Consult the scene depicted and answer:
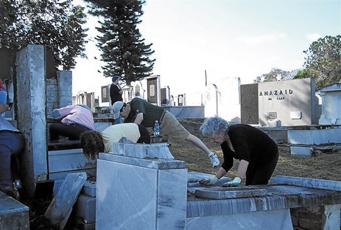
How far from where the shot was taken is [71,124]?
509cm

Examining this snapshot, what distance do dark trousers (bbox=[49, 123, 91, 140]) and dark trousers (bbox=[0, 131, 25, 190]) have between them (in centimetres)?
71

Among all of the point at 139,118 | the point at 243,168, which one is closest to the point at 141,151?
the point at 243,168

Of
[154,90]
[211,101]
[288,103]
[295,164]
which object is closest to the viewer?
[295,164]

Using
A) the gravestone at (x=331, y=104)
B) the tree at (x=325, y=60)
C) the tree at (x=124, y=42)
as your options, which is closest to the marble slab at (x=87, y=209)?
the gravestone at (x=331, y=104)

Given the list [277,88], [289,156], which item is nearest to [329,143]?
[289,156]

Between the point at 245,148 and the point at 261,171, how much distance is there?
30 cm

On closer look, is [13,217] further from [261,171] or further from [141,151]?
[261,171]

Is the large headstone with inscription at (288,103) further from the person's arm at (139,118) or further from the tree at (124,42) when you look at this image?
the tree at (124,42)

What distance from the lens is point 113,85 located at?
343 inches

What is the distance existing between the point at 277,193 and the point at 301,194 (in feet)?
0.56

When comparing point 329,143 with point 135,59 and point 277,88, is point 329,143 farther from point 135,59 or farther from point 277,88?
point 135,59

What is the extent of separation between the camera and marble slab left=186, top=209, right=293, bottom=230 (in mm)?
2698

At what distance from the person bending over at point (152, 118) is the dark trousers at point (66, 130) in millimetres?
893

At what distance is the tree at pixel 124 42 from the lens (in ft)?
92.2
